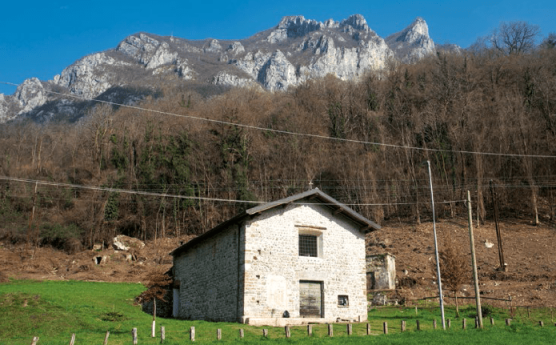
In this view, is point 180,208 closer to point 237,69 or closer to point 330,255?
point 330,255

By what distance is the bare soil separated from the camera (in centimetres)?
3284

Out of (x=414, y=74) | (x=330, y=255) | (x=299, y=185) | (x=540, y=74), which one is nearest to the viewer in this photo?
(x=330, y=255)

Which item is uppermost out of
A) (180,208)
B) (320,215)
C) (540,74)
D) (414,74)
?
(414,74)

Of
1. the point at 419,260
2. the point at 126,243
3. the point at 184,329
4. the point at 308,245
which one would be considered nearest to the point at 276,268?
the point at 308,245

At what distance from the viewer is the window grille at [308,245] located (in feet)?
84.0

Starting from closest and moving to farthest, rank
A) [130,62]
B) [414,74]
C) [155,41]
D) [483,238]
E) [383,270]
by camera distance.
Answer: [383,270] → [483,238] → [414,74] → [130,62] → [155,41]

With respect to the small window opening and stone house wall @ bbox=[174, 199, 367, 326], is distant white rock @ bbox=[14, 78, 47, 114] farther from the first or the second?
the small window opening

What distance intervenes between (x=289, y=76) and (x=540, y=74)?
354 ft

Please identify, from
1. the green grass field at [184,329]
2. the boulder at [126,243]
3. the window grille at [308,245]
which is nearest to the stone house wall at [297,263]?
the window grille at [308,245]

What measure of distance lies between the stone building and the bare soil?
8.93 metres

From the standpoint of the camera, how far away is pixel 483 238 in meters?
42.0

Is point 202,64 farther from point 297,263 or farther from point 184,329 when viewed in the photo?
point 184,329

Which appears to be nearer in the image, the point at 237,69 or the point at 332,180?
the point at 332,180

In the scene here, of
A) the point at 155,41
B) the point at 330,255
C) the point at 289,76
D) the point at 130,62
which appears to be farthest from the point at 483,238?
the point at 155,41
